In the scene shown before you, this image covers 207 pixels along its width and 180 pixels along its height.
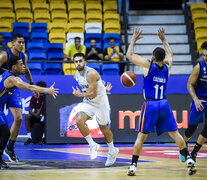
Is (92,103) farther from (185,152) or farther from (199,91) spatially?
(185,152)

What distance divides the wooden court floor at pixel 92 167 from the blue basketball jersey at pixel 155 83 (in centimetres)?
111

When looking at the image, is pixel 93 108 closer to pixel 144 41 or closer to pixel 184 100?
pixel 184 100

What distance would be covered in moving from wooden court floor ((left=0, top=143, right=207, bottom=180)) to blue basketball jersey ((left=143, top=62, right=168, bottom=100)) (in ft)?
3.65

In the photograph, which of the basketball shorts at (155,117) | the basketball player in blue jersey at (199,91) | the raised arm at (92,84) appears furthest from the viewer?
the raised arm at (92,84)

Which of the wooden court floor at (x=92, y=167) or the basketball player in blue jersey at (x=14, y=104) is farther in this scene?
the basketball player in blue jersey at (x=14, y=104)

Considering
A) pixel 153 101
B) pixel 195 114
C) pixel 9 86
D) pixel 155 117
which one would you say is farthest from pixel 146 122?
pixel 9 86

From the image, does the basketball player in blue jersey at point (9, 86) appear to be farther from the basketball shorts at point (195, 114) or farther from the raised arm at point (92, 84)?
the basketball shorts at point (195, 114)

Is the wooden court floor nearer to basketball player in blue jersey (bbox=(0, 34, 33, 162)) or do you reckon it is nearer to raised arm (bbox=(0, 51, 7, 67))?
basketball player in blue jersey (bbox=(0, 34, 33, 162))

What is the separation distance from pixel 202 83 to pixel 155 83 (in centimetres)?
139

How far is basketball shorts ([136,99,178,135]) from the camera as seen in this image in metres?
6.44

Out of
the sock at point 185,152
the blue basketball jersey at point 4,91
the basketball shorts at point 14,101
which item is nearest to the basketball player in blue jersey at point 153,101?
the sock at point 185,152

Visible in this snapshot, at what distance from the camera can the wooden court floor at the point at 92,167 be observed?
603 cm

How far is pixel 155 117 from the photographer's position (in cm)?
646

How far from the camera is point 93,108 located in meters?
8.06
